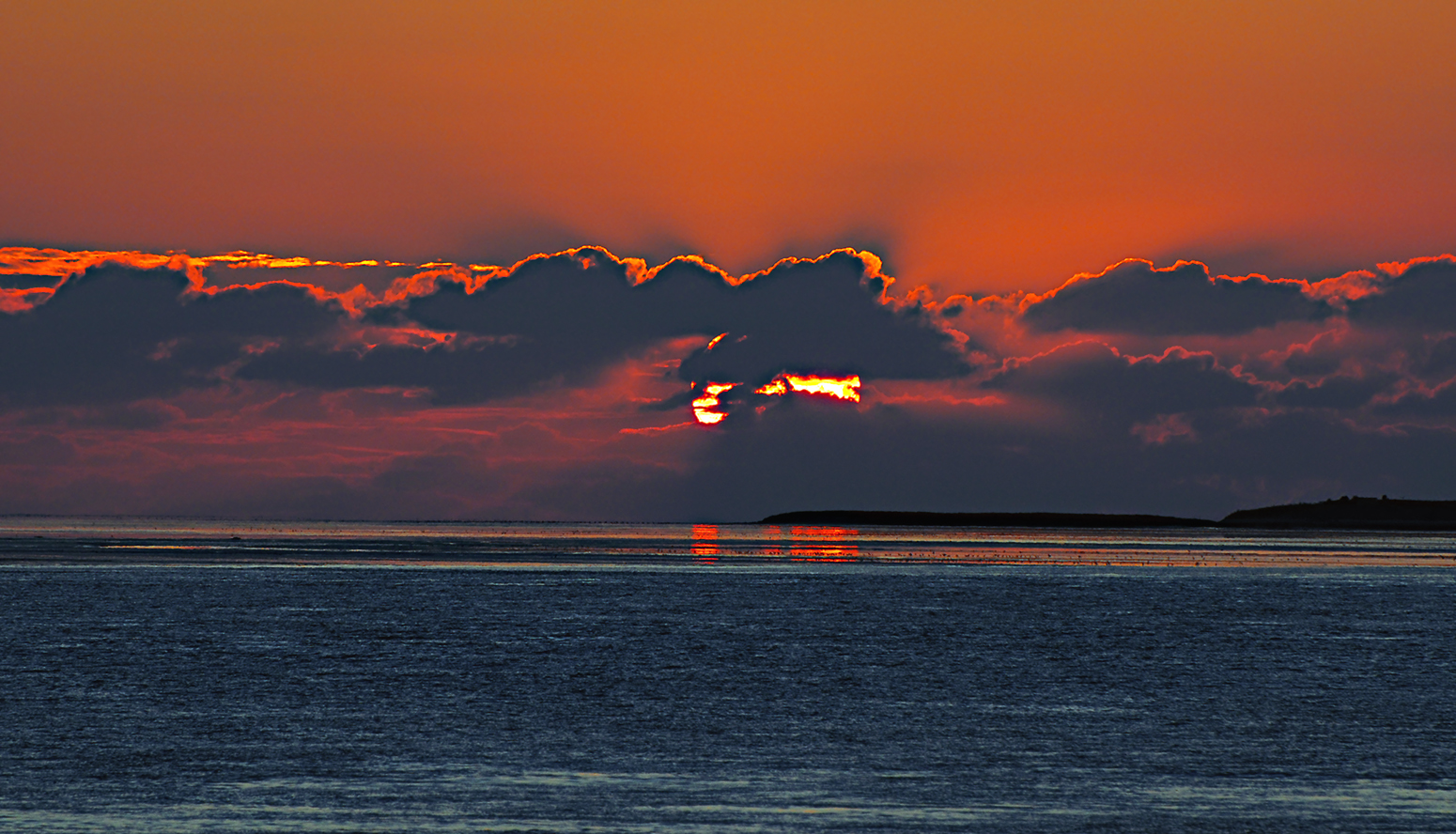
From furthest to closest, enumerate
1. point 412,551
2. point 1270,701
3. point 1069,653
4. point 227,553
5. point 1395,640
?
point 412,551 < point 227,553 < point 1395,640 < point 1069,653 < point 1270,701

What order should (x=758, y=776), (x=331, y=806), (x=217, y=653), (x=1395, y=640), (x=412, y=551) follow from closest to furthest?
(x=331, y=806) < (x=758, y=776) < (x=217, y=653) < (x=1395, y=640) < (x=412, y=551)

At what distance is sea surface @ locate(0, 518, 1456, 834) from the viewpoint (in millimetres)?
17484

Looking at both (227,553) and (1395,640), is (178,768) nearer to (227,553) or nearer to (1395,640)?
(1395,640)

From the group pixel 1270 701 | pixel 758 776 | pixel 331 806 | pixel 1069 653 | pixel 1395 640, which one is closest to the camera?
pixel 331 806

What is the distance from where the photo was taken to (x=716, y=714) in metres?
25.5

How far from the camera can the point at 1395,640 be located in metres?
40.8

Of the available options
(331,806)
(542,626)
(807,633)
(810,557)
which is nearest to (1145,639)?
(807,633)

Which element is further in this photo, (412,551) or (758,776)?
(412,551)

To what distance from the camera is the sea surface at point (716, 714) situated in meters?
17.5

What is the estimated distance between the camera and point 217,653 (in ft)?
112

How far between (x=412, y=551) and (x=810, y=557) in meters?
34.2

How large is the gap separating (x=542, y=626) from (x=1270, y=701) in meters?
22.8

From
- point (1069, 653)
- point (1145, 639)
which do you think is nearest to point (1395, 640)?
point (1145, 639)

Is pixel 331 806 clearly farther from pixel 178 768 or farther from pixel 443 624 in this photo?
pixel 443 624
